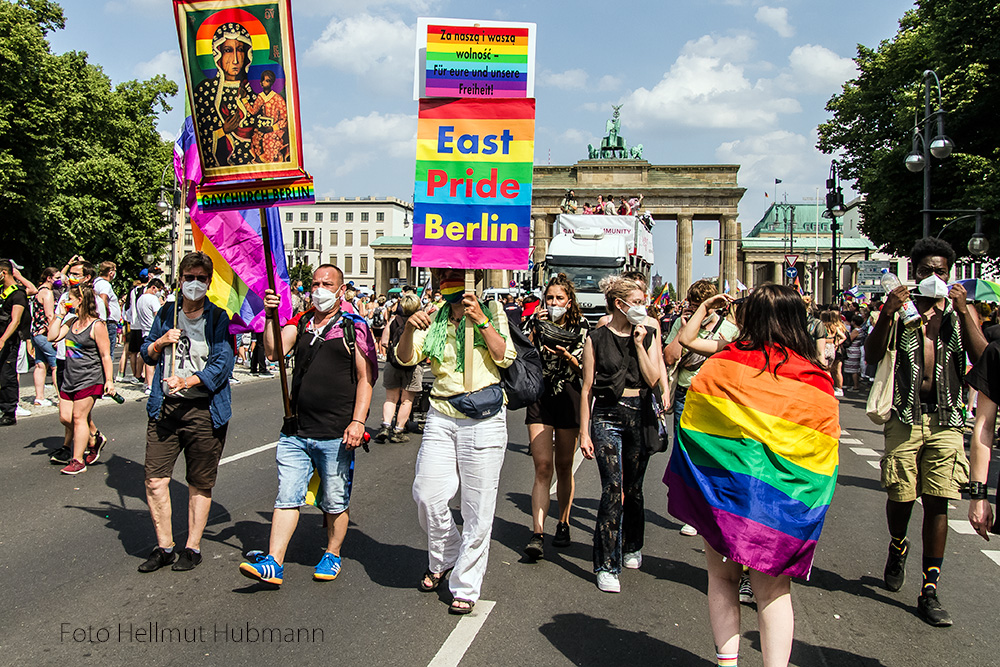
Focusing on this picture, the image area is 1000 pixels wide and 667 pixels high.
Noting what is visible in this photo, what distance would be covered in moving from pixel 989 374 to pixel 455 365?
275 centimetres

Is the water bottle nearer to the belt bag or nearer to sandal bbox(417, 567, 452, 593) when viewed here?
the belt bag

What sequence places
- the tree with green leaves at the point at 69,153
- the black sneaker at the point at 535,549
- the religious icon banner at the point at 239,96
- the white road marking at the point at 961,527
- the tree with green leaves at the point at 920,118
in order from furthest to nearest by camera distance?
1. the tree with green leaves at the point at 69,153
2. the tree with green leaves at the point at 920,118
3. the white road marking at the point at 961,527
4. the black sneaker at the point at 535,549
5. the religious icon banner at the point at 239,96

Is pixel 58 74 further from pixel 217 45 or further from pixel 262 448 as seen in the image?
pixel 217 45

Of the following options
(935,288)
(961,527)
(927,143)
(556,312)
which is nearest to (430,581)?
(556,312)

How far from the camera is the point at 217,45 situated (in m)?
5.45

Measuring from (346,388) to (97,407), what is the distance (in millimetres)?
9833

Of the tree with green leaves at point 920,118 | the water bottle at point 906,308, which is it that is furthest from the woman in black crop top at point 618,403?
the tree with green leaves at point 920,118

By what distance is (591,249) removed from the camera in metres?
26.7

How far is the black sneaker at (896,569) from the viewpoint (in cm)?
555

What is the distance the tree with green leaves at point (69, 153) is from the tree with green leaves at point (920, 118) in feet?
91.2

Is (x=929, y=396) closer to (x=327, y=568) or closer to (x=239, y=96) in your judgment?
(x=327, y=568)

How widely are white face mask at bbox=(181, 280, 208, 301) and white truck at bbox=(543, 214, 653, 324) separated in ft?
68.6

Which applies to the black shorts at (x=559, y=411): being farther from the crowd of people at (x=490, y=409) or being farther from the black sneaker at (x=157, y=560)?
the black sneaker at (x=157, y=560)

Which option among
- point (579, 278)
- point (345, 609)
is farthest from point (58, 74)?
point (345, 609)
